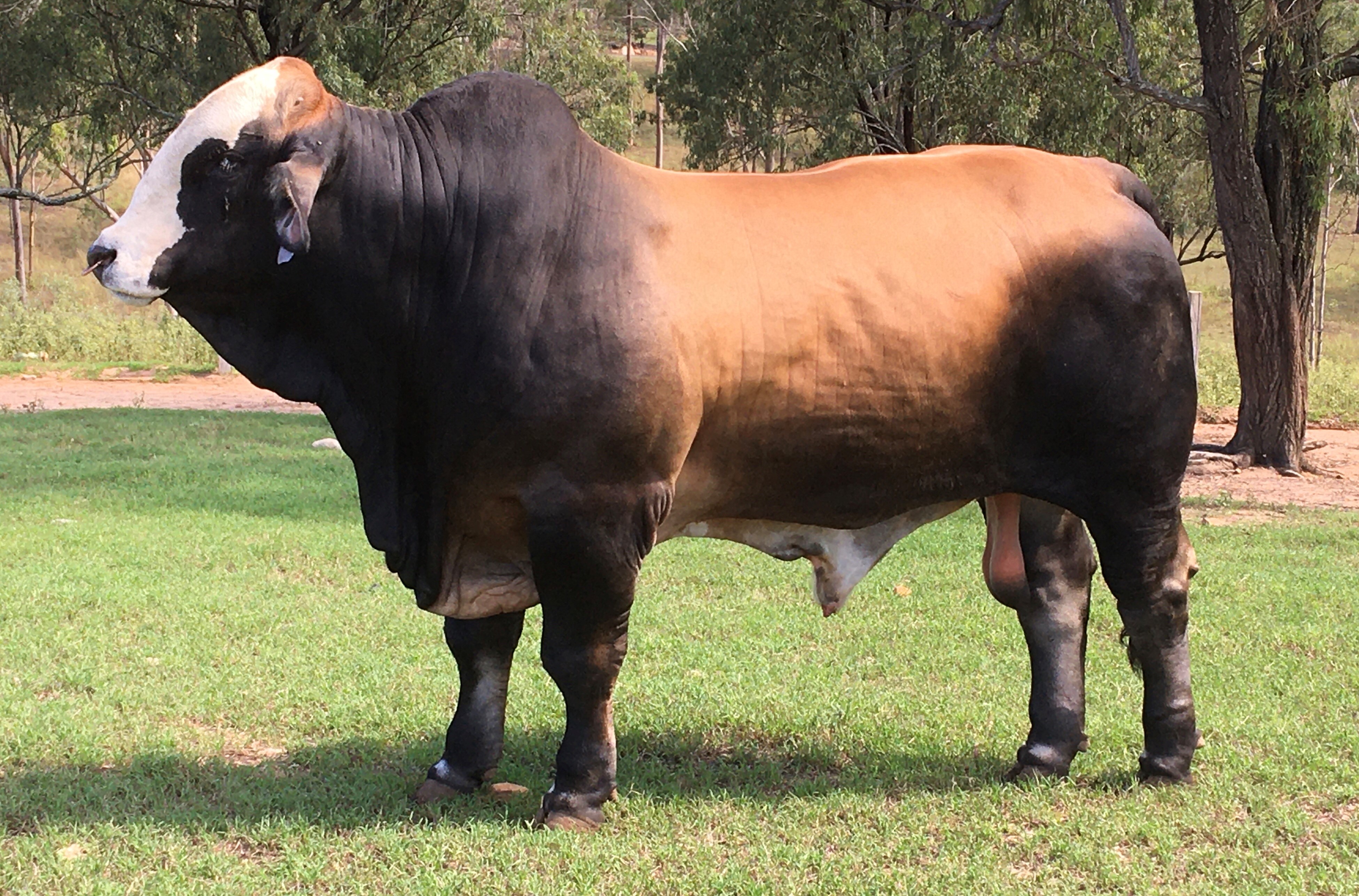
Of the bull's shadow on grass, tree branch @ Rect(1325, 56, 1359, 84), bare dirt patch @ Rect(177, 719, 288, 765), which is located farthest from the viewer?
tree branch @ Rect(1325, 56, 1359, 84)

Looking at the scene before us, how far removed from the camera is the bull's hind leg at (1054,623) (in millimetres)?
4496

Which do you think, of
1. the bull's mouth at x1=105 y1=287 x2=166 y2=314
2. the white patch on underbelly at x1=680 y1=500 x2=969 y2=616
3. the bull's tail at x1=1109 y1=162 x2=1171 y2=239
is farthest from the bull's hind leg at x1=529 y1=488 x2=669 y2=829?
the bull's tail at x1=1109 y1=162 x2=1171 y2=239

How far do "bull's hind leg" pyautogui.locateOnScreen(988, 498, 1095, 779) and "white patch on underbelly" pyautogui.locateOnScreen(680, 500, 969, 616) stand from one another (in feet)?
1.10

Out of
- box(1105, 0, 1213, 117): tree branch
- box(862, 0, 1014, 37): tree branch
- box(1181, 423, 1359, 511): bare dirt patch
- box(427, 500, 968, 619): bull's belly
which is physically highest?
box(862, 0, 1014, 37): tree branch

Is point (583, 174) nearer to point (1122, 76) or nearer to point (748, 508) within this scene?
point (748, 508)

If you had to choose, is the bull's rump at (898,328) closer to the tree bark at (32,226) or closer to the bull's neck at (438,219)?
the bull's neck at (438,219)

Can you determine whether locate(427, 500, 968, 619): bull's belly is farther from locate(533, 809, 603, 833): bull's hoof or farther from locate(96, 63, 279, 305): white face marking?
locate(96, 63, 279, 305): white face marking

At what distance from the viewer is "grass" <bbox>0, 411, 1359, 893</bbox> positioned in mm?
3771

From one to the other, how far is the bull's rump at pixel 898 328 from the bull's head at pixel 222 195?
0.91 m

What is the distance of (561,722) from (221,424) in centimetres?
1009

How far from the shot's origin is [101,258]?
11.2ft

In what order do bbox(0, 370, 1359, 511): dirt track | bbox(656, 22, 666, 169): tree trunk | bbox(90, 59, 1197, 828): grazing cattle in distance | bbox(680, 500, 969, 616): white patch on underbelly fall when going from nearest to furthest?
bbox(90, 59, 1197, 828): grazing cattle in distance, bbox(680, 500, 969, 616): white patch on underbelly, bbox(0, 370, 1359, 511): dirt track, bbox(656, 22, 666, 169): tree trunk

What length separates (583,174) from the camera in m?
3.80

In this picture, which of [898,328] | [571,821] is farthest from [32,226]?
[898,328]
